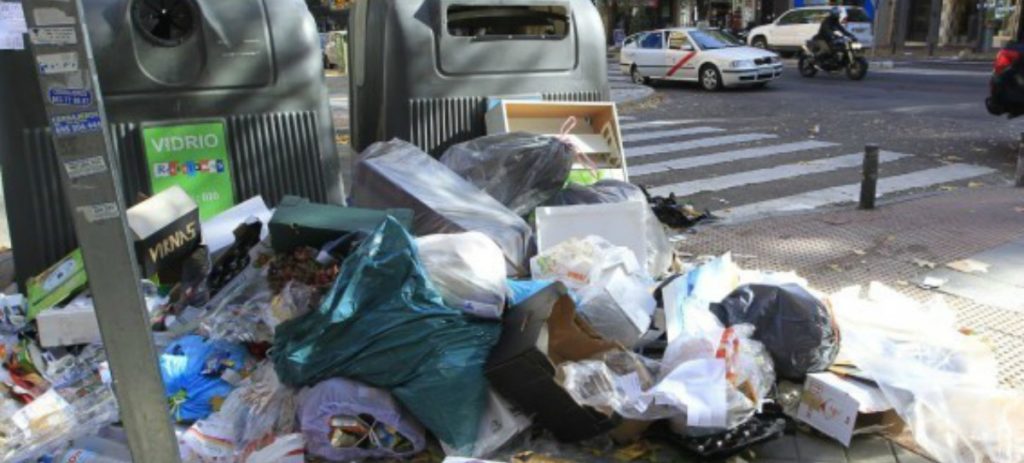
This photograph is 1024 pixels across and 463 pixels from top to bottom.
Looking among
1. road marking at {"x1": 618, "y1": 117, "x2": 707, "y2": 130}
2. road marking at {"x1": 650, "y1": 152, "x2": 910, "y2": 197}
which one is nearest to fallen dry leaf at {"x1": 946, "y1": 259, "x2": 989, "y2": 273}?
road marking at {"x1": 650, "y1": 152, "x2": 910, "y2": 197}

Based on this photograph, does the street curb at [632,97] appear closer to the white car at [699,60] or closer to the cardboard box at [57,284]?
the white car at [699,60]

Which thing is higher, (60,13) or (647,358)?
(60,13)

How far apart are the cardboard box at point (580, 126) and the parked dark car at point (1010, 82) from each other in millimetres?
5373

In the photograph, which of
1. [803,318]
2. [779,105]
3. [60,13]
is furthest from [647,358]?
[779,105]

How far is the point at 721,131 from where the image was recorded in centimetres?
1006

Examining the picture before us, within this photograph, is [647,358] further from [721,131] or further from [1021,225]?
[721,131]

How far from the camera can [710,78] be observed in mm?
15508

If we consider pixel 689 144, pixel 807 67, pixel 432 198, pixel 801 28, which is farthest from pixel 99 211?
pixel 801 28

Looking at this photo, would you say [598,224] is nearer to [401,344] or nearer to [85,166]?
[401,344]

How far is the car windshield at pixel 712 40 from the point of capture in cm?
1571

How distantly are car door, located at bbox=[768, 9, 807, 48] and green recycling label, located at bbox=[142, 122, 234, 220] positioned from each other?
21.1 metres

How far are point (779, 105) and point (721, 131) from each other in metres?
3.22

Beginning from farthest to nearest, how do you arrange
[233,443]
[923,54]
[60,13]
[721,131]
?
1. [923,54]
2. [721,131]
3. [233,443]
4. [60,13]

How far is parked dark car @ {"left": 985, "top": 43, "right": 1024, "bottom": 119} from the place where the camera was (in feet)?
26.2
